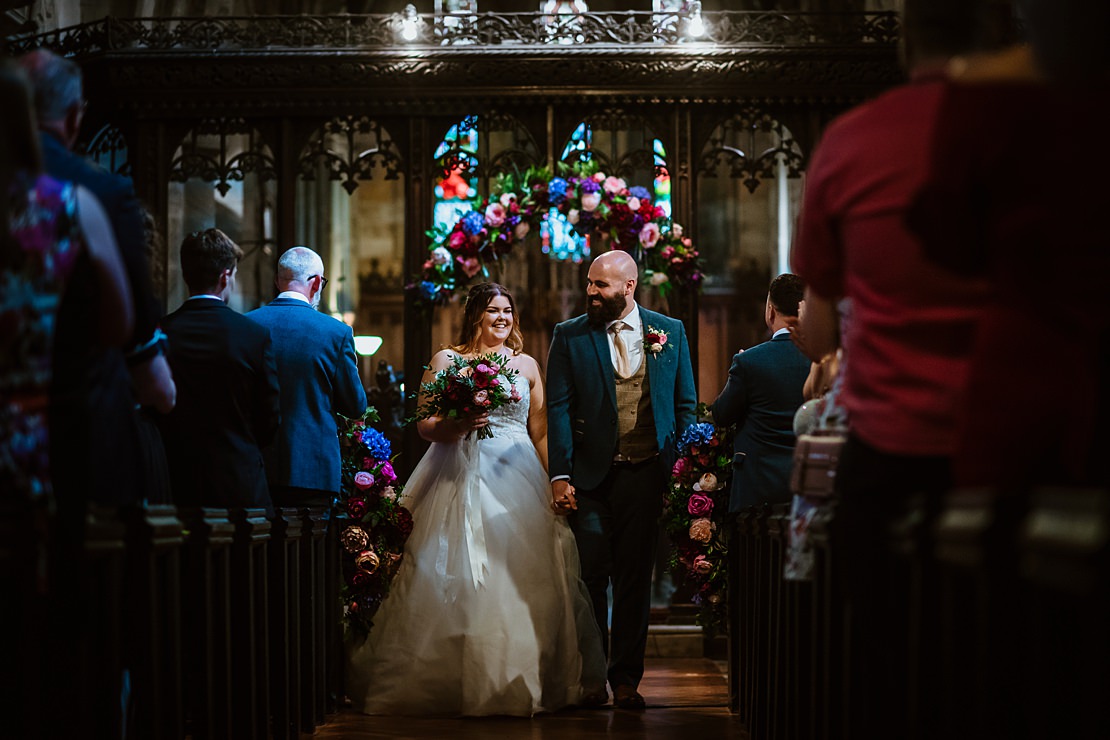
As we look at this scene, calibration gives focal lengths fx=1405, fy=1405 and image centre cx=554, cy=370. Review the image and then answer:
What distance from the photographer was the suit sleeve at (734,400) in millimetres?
6379

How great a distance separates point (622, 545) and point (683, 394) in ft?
2.70

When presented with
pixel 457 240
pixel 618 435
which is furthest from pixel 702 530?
pixel 457 240

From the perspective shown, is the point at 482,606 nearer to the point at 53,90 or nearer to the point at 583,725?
the point at 583,725

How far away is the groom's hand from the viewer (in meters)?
6.65

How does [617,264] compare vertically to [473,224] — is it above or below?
below

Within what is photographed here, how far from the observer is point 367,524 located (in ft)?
21.7

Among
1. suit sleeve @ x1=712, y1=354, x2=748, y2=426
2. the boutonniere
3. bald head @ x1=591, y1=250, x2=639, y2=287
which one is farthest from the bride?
suit sleeve @ x1=712, y1=354, x2=748, y2=426

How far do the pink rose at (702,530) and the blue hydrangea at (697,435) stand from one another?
0.40 meters

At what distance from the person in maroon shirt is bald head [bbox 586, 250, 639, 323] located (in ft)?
13.4

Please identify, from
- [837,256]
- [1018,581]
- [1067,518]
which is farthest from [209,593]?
[1067,518]

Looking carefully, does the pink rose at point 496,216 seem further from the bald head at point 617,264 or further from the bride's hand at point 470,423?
the bride's hand at point 470,423

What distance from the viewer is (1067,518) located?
6.05ft

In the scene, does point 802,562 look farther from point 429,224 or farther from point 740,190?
point 740,190

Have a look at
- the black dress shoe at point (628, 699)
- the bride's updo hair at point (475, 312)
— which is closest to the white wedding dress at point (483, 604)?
the black dress shoe at point (628, 699)
